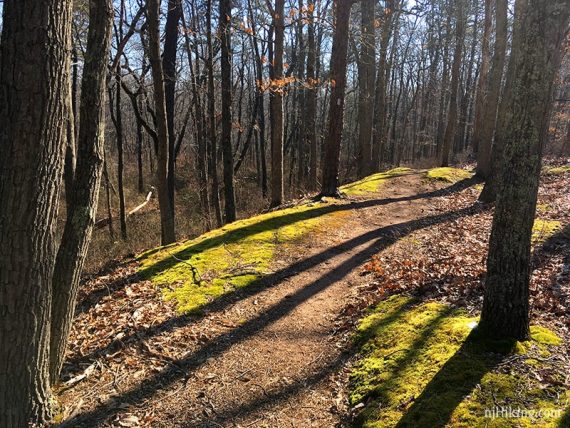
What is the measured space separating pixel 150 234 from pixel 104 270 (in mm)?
8944

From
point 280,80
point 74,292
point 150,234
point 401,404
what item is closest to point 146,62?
point 150,234

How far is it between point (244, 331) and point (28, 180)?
3.15 m

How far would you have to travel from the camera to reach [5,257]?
3246 mm

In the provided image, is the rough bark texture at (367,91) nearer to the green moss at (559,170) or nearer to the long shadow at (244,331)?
the green moss at (559,170)

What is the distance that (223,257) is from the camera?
7.36m

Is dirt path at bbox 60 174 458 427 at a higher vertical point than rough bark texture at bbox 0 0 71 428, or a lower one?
lower

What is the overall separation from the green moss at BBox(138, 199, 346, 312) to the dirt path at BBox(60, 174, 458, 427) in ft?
1.22

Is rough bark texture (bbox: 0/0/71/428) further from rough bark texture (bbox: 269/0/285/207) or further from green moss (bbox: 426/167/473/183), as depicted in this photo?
green moss (bbox: 426/167/473/183)

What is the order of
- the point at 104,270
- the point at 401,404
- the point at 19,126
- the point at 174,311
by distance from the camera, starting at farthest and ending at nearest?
the point at 104,270 → the point at 174,311 → the point at 401,404 → the point at 19,126

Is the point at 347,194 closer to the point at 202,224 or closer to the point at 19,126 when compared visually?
the point at 202,224

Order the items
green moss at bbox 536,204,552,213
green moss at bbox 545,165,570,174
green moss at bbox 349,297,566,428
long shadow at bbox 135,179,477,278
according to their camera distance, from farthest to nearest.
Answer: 1. green moss at bbox 545,165,570,174
2. green moss at bbox 536,204,552,213
3. long shadow at bbox 135,179,477,278
4. green moss at bbox 349,297,566,428

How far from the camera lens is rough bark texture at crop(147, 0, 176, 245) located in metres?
8.73

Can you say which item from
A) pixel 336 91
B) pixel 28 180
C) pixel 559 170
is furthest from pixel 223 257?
pixel 559 170

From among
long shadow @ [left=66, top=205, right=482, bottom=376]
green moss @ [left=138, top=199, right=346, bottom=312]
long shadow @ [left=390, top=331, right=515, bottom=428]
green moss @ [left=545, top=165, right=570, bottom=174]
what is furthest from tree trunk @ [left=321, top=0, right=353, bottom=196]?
green moss @ [left=545, top=165, right=570, bottom=174]
